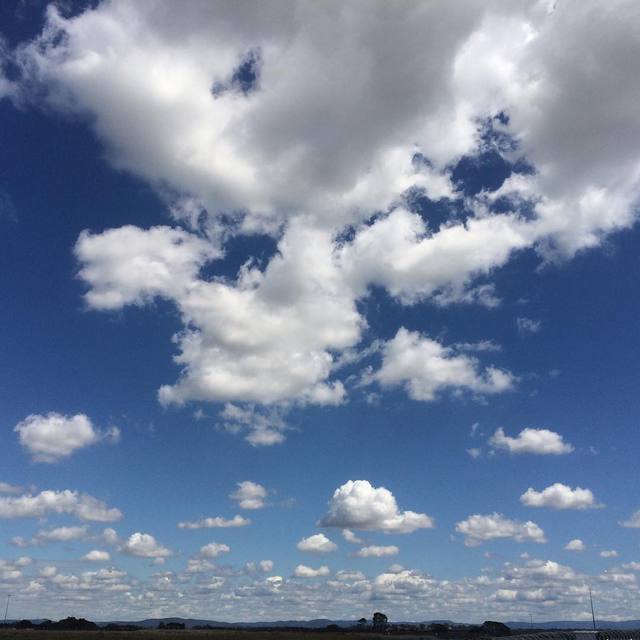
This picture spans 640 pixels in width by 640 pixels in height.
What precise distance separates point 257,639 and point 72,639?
53766 mm

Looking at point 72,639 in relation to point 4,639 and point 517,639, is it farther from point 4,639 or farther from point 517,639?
point 517,639

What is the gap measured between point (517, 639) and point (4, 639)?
144498 mm

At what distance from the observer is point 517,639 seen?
19250 cm

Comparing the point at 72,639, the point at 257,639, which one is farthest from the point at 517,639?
the point at 72,639

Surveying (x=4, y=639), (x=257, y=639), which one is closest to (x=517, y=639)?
(x=257, y=639)

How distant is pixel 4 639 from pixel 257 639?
70.5 meters

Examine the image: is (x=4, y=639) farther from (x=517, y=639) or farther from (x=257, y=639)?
(x=517, y=639)

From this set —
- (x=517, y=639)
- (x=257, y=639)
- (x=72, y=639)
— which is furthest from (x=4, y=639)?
(x=517, y=639)

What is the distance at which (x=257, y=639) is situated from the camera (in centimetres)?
19900

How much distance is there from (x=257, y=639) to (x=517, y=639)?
75.5 meters

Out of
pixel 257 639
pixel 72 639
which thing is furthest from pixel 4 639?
pixel 257 639

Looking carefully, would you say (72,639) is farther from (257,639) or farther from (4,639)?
(257,639)

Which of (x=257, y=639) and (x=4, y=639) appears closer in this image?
(x=4, y=639)
